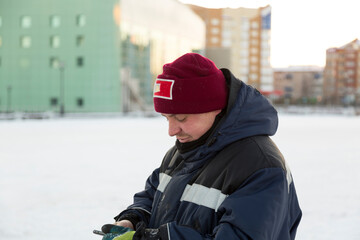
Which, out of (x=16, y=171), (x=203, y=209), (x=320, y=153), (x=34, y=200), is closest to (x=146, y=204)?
(x=203, y=209)

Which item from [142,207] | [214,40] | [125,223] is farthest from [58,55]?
[214,40]

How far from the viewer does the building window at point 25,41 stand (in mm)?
56375

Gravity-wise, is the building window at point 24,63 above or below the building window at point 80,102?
above

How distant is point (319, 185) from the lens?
7566 mm

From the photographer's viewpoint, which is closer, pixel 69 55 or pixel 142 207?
pixel 142 207

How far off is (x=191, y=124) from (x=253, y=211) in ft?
1.42

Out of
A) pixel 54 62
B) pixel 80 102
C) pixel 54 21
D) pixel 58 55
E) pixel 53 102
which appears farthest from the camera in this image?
pixel 54 62

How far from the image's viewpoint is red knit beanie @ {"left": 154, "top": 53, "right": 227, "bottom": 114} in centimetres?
179

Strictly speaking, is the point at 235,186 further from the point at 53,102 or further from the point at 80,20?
the point at 80,20

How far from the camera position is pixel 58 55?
55.9 metres

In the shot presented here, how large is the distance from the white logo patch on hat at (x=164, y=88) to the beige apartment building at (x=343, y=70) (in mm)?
121177

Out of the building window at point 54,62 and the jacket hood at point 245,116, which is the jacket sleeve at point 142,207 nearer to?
the jacket hood at point 245,116

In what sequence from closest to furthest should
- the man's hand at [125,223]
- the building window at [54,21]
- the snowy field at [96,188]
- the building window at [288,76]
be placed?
the man's hand at [125,223]
the snowy field at [96,188]
the building window at [54,21]
the building window at [288,76]

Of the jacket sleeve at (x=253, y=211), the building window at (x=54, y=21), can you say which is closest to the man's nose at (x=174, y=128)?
the jacket sleeve at (x=253, y=211)
